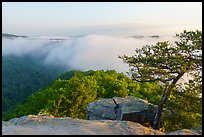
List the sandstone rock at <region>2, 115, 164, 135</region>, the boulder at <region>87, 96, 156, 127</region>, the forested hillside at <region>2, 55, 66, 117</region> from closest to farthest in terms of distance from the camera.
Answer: the sandstone rock at <region>2, 115, 164, 135</region>, the boulder at <region>87, 96, 156, 127</region>, the forested hillside at <region>2, 55, 66, 117</region>

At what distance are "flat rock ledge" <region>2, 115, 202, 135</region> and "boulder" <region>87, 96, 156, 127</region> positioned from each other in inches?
240

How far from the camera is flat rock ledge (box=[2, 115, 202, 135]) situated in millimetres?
15789

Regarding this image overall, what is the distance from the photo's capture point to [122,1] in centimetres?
1439

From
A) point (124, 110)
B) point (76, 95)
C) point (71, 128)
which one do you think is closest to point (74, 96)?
point (76, 95)

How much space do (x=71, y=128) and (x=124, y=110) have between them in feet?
26.3

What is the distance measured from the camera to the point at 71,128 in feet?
54.4

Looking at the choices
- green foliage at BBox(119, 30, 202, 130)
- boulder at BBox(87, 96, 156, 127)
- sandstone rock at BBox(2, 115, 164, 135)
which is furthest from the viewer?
boulder at BBox(87, 96, 156, 127)

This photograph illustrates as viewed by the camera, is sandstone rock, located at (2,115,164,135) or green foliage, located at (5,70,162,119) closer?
sandstone rock, located at (2,115,164,135)

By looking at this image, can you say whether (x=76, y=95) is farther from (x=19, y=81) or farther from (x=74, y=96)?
(x=19, y=81)

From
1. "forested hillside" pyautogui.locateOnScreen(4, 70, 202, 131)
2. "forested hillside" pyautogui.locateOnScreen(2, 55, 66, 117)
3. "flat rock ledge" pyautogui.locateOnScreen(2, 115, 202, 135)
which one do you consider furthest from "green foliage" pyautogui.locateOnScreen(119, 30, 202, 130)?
"forested hillside" pyautogui.locateOnScreen(2, 55, 66, 117)

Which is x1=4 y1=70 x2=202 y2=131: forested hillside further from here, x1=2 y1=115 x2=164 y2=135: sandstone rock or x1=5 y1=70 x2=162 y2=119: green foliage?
x1=2 y1=115 x2=164 y2=135: sandstone rock

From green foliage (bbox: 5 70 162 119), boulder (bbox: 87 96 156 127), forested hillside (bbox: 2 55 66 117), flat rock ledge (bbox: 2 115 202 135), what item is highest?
flat rock ledge (bbox: 2 115 202 135)

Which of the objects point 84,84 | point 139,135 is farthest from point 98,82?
point 139,135

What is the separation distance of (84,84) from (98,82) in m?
7.88
